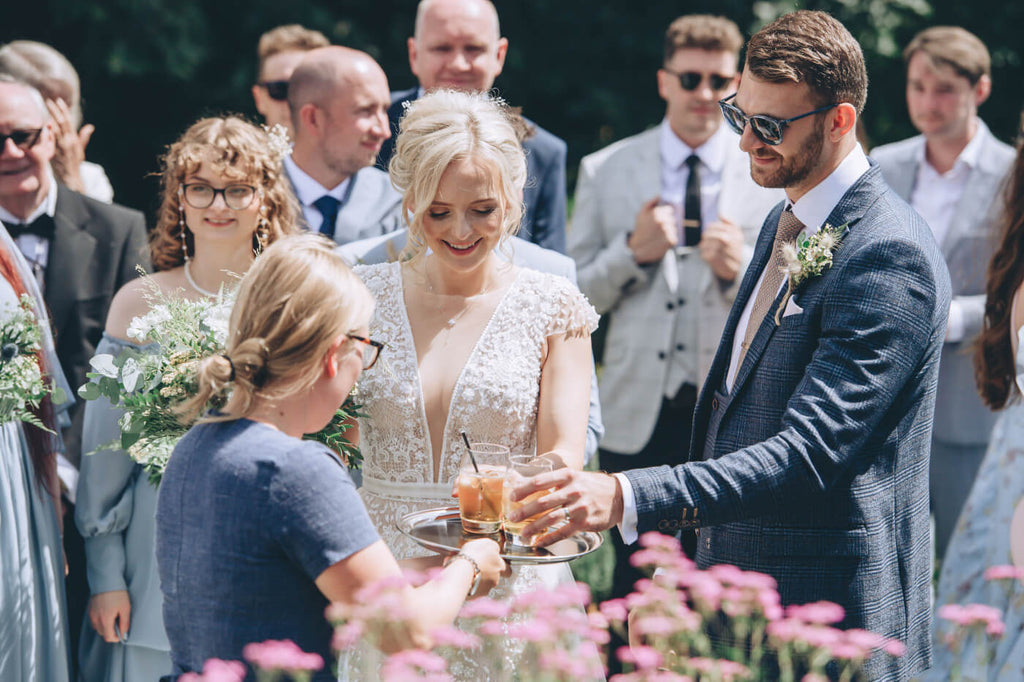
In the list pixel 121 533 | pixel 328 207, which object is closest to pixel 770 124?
pixel 121 533

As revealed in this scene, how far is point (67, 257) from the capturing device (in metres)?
4.79

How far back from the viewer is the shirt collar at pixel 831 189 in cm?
286

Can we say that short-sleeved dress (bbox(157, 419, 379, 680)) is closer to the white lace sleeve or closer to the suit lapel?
the white lace sleeve

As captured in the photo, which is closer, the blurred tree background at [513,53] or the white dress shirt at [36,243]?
the white dress shirt at [36,243]

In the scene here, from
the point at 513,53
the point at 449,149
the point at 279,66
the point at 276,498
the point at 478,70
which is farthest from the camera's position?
the point at 513,53

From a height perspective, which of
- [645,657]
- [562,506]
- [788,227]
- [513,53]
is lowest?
[645,657]

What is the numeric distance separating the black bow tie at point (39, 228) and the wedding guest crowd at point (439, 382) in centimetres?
2

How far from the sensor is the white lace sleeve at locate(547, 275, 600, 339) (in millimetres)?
3334

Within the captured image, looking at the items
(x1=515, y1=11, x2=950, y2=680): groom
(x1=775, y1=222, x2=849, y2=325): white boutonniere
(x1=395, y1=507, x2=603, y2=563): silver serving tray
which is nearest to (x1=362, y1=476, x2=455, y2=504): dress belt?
(x1=395, y1=507, x2=603, y2=563): silver serving tray

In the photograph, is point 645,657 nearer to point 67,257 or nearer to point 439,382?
point 439,382

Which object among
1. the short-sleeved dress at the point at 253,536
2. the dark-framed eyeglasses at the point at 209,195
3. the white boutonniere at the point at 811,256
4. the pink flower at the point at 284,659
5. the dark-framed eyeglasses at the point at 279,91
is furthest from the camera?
the dark-framed eyeglasses at the point at 279,91

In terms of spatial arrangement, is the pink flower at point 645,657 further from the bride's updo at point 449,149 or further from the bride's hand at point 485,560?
the bride's updo at point 449,149

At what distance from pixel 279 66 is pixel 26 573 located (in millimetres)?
3879

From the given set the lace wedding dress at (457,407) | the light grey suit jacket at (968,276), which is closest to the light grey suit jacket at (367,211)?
the lace wedding dress at (457,407)
